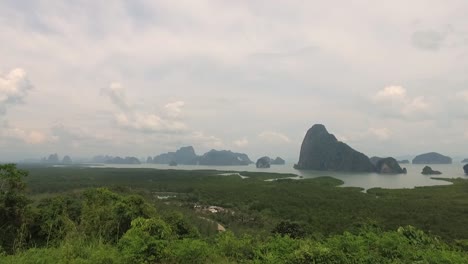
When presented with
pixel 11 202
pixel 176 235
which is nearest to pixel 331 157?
pixel 176 235

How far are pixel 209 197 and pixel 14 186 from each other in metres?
35.7

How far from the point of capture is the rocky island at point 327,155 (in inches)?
5576

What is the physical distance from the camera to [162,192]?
55.3 meters

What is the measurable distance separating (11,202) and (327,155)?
155718 mm

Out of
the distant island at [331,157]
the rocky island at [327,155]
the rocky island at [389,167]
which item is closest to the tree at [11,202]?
the rocky island at [389,167]

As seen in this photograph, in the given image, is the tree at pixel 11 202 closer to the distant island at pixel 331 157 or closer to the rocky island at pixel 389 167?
the rocky island at pixel 389 167

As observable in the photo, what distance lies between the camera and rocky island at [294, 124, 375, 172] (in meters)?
142

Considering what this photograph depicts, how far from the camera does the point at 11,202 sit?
41.1ft

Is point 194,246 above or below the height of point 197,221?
above

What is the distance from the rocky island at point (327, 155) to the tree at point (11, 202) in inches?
5556

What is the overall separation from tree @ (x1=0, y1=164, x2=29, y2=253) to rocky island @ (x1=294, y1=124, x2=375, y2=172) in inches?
5556

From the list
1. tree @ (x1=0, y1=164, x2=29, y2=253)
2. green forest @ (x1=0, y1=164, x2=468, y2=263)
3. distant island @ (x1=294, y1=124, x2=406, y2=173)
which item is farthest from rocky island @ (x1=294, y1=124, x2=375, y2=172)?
tree @ (x1=0, y1=164, x2=29, y2=253)

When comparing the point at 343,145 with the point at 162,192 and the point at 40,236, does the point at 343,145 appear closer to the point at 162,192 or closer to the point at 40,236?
the point at 162,192

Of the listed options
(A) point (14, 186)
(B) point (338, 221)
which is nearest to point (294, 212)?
(B) point (338, 221)
